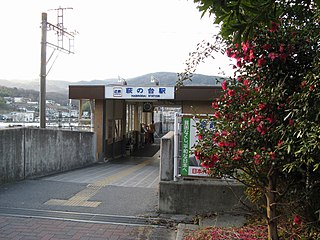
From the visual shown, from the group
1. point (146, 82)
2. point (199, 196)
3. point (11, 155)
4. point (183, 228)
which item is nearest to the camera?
point (183, 228)

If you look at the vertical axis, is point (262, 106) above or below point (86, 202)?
above

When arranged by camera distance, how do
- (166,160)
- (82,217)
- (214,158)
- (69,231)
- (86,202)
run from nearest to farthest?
(214,158)
(69,231)
(82,217)
(166,160)
(86,202)

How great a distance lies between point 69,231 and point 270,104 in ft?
11.1

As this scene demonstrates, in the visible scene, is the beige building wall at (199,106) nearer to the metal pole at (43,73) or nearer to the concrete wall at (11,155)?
the metal pole at (43,73)

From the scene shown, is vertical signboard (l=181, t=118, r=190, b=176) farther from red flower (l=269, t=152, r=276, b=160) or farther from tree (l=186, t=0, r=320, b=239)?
red flower (l=269, t=152, r=276, b=160)

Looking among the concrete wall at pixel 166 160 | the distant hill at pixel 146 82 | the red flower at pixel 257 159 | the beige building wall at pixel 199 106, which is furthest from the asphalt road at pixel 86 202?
the beige building wall at pixel 199 106

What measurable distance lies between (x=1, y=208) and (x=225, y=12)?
534 centimetres

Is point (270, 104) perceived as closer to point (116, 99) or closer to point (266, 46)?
point (266, 46)

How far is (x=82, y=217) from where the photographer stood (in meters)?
5.73

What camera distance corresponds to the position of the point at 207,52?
473cm

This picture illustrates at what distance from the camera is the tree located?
299 centimetres

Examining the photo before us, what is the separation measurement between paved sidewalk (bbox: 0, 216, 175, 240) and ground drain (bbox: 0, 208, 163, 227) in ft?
0.57

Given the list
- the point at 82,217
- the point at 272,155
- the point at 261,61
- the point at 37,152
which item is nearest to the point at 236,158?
the point at 272,155

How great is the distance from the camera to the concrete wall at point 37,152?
27.2ft
